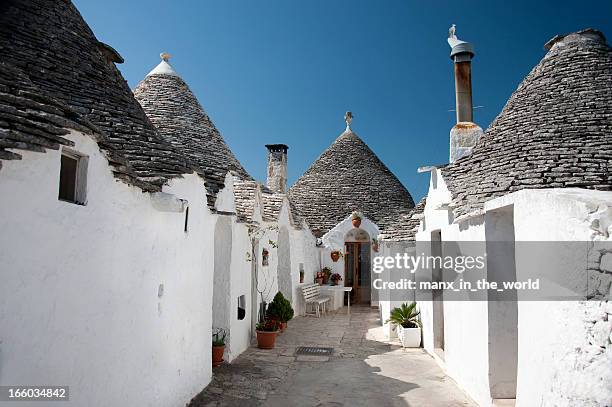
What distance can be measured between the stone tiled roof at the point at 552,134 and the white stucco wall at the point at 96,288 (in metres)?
4.22

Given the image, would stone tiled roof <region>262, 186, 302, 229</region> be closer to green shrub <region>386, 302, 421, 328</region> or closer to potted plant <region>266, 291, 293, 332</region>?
potted plant <region>266, 291, 293, 332</region>

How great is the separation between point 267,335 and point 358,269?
954 centimetres

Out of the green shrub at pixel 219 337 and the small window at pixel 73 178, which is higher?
the small window at pixel 73 178

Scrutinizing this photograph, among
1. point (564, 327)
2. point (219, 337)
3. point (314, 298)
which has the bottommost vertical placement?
point (219, 337)

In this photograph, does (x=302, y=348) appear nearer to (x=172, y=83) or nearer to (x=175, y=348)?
(x=175, y=348)

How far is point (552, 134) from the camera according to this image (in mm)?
7258

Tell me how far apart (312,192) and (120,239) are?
16766 millimetres

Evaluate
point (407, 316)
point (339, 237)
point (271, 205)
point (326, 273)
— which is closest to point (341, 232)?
point (339, 237)

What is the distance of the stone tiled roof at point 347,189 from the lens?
2003cm

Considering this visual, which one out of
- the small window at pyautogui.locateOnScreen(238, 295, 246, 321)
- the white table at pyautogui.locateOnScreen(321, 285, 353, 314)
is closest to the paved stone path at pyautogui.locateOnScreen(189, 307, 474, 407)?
the small window at pyautogui.locateOnScreen(238, 295, 246, 321)

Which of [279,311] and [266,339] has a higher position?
[279,311]

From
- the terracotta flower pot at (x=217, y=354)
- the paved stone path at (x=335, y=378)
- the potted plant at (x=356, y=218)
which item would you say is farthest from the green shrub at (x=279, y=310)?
the potted plant at (x=356, y=218)

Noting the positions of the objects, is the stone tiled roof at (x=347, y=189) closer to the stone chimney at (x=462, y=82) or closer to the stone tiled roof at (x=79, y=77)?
the stone chimney at (x=462, y=82)

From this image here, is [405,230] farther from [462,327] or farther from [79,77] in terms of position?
[79,77]
